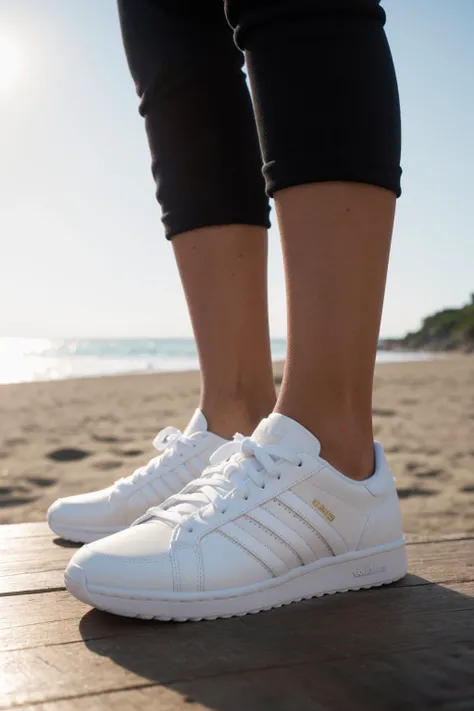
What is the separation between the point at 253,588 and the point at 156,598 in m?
0.13

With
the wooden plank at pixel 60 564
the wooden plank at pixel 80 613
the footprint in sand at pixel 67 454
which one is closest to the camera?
the wooden plank at pixel 80 613

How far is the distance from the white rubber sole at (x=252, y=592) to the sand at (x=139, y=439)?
4.73 feet

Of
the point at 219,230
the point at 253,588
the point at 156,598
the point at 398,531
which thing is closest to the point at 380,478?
the point at 398,531

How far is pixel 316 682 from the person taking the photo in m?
0.68

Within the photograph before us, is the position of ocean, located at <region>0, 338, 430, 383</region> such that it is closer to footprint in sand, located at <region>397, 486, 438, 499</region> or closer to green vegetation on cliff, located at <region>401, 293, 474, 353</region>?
green vegetation on cliff, located at <region>401, 293, 474, 353</region>

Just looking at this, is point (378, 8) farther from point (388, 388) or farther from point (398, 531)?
point (388, 388)

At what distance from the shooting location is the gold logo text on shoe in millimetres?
934

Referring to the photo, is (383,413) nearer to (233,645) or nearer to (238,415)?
(238,415)

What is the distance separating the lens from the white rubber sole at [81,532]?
1.25 m

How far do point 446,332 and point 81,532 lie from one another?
1222 inches

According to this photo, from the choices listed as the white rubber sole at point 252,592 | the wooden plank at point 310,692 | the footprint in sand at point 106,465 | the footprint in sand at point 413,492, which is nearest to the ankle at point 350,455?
the white rubber sole at point 252,592

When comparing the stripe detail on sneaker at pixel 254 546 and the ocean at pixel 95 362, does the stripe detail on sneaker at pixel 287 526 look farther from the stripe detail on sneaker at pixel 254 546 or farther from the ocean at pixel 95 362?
the ocean at pixel 95 362

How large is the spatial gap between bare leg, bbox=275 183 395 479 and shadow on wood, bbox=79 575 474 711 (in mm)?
211

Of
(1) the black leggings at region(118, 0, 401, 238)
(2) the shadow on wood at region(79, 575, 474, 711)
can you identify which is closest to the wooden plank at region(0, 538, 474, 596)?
(2) the shadow on wood at region(79, 575, 474, 711)
